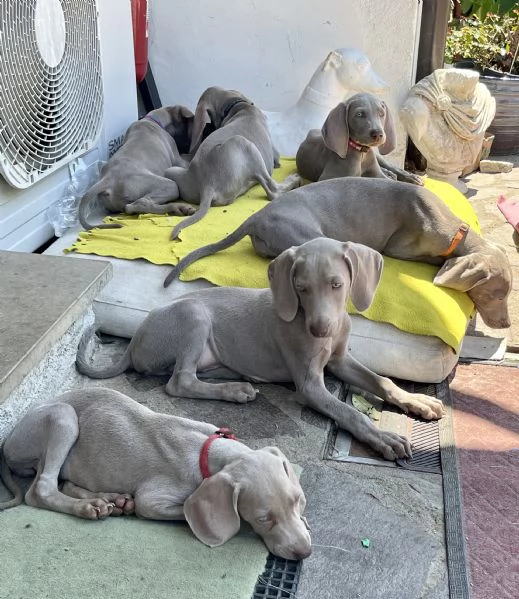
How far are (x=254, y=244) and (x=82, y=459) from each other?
6.51ft

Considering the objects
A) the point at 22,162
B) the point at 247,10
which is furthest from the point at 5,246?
the point at 247,10

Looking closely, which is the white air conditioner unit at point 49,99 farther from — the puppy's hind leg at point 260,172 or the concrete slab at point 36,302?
the puppy's hind leg at point 260,172

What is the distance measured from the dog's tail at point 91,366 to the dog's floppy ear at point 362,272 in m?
1.16

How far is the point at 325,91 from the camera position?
639cm

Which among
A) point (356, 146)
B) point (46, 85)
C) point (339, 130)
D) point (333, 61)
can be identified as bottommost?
point (356, 146)

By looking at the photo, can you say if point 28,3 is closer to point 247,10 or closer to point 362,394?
point 362,394

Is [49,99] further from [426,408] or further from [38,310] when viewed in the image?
[426,408]

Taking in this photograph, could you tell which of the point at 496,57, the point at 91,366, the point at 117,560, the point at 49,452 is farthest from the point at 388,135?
the point at 496,57

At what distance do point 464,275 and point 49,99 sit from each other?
105 inches

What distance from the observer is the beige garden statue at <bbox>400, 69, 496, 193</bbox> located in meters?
7.30

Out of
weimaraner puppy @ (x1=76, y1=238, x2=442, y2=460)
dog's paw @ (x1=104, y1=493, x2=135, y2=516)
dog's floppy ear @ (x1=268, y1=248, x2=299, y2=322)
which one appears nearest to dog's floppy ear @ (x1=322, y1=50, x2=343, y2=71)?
weimaraner puppy @ (x1=76, y1=238, x2=442, y2=460)

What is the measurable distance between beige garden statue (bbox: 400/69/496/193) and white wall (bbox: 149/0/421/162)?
21 cm

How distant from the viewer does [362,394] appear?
370 centimetres

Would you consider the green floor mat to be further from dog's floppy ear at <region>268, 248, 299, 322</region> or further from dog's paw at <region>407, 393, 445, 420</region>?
dog's paw at <region>407, 393, 445, 420</region>
